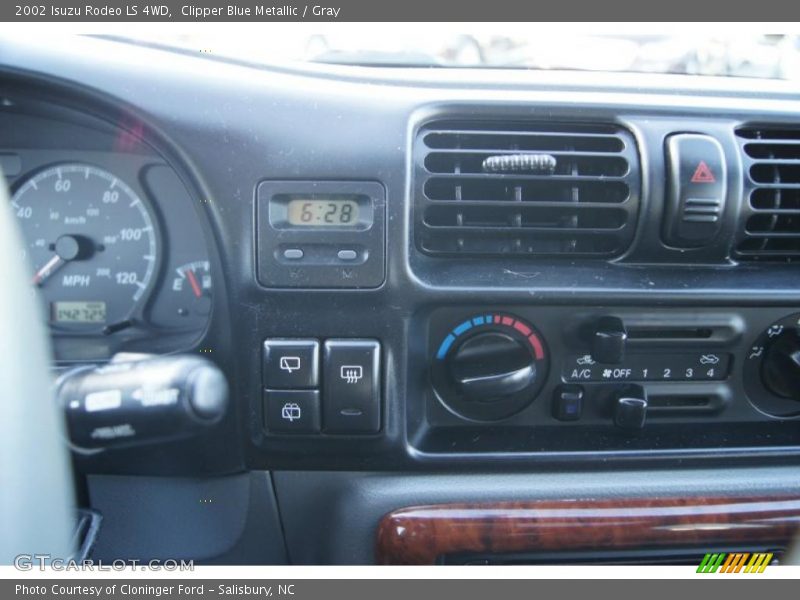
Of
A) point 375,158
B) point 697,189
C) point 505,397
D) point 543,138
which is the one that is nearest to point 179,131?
point 375,158

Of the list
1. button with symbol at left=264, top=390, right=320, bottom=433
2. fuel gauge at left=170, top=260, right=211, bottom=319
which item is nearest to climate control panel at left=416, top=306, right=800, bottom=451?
button with symbol at left=264, top=390, right=320, bottom=433

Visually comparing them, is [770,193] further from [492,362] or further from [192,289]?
[192,289]

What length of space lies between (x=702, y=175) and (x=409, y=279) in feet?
1.83

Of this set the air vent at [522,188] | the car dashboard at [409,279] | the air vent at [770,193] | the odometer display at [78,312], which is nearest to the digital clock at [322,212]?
the car dashboard at [409,279]

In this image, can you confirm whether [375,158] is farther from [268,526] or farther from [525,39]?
[268,526]

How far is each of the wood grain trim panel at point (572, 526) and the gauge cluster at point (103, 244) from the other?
57 cm

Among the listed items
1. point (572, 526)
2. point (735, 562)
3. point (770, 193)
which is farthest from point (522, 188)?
point (735, 562)

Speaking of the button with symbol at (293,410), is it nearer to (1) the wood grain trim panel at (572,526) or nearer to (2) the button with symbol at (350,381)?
(2) the button with symbol at (350,381)

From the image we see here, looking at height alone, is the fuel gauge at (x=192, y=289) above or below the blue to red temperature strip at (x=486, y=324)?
above

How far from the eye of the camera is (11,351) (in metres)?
0.94

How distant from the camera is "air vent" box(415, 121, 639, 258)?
48.8 inches

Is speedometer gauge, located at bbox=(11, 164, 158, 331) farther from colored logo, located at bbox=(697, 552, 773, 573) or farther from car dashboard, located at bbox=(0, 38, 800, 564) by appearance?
colored logo, located at bbox=(697, 552, 773, 573)

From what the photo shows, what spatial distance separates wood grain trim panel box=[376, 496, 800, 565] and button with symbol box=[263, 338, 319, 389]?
31 cm

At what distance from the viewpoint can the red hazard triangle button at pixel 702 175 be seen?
1269mm
